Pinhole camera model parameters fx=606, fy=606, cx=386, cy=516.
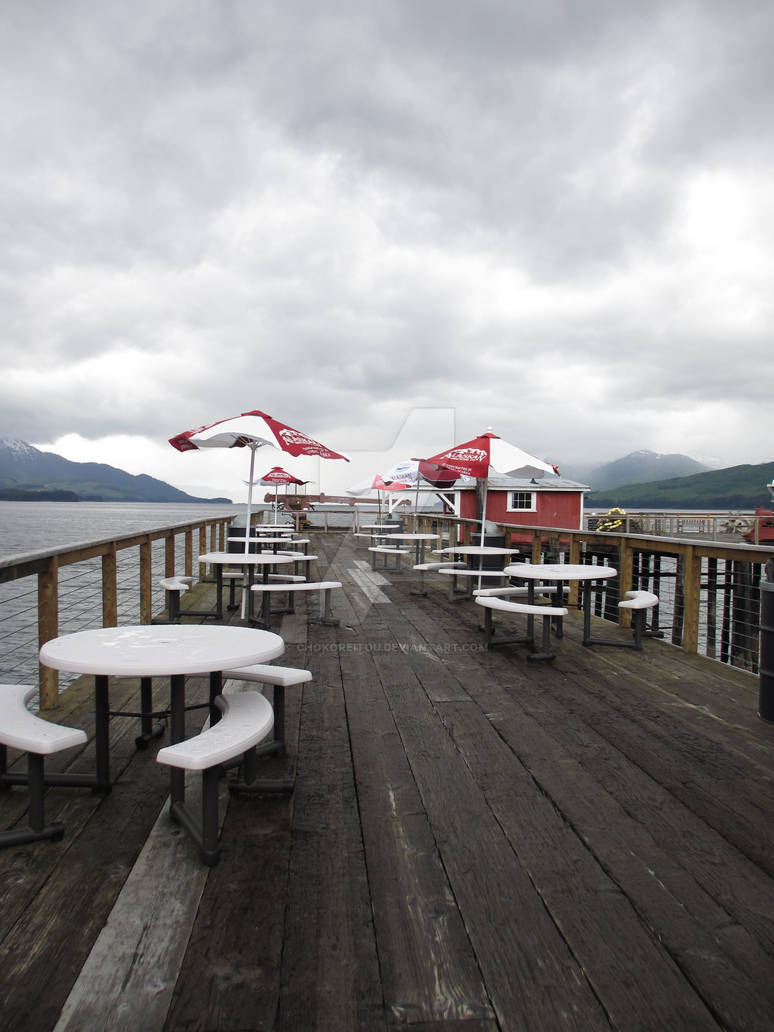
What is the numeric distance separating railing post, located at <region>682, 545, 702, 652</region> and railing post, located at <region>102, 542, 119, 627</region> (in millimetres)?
3555

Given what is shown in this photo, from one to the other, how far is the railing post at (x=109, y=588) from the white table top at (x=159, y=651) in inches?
56.5

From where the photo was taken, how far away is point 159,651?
68.1 inches

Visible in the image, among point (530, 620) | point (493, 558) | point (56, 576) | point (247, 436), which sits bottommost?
point (530, 620)

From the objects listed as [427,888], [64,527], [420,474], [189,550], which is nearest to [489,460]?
[420,474]

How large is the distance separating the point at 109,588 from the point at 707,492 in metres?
149

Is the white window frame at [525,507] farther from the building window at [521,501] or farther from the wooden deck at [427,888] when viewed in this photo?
the wooden deck at [427,888]

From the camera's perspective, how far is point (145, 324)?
648 inches

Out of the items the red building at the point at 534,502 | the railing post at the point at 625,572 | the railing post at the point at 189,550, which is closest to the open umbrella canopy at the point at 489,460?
the railing post at the point at 625,572

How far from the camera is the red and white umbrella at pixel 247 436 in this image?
4.28 m

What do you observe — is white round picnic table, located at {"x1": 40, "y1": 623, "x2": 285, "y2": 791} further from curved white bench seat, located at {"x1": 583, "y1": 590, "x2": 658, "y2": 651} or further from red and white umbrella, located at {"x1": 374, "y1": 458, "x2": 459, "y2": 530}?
red and white umbrella, located at {"x1": 374, "y1": 458, "x2": 459, "y2": 530}

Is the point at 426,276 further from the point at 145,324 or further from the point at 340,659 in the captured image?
the point at 340,659

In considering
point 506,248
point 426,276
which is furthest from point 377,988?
point 426,276

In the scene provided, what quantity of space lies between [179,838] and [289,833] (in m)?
0.29

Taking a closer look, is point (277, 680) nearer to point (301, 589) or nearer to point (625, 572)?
point (301, 589)
